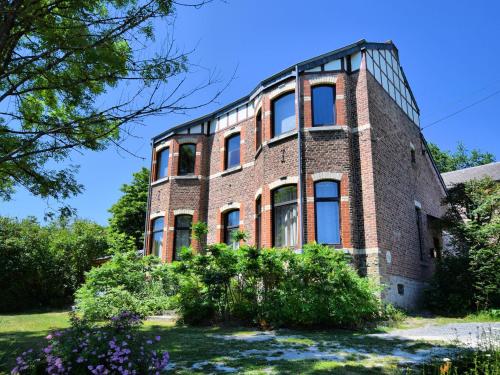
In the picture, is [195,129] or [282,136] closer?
[282,136]

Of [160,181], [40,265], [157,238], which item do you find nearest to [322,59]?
[160,181]

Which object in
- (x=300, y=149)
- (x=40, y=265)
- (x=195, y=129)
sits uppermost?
(x=195, y=129)

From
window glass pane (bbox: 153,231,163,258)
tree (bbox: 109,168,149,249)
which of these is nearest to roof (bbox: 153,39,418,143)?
window glass pane (bbox: 153,231,163,258)

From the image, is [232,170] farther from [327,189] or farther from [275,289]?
[275,289]

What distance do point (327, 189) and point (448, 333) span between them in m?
5.36

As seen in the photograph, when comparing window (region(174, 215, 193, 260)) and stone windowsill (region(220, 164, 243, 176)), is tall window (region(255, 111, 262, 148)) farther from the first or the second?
window (region(174, 215, 193, 260))

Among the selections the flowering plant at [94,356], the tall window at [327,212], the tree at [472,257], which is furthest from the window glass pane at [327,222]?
the flowering plant at [94,356]

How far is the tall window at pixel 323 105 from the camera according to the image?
13180mm

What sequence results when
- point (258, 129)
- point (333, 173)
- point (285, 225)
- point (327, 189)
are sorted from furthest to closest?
point (258, 129)
point (285, 225)
point (327, 189)
point (333, 173)

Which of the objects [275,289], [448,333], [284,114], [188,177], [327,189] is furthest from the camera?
[188,177]

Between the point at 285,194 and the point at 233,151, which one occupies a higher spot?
the point at 233,151

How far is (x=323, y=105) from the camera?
13.4m

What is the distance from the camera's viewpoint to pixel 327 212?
1229cm

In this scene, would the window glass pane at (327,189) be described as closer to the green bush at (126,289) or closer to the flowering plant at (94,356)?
the green bush at (126,289)
